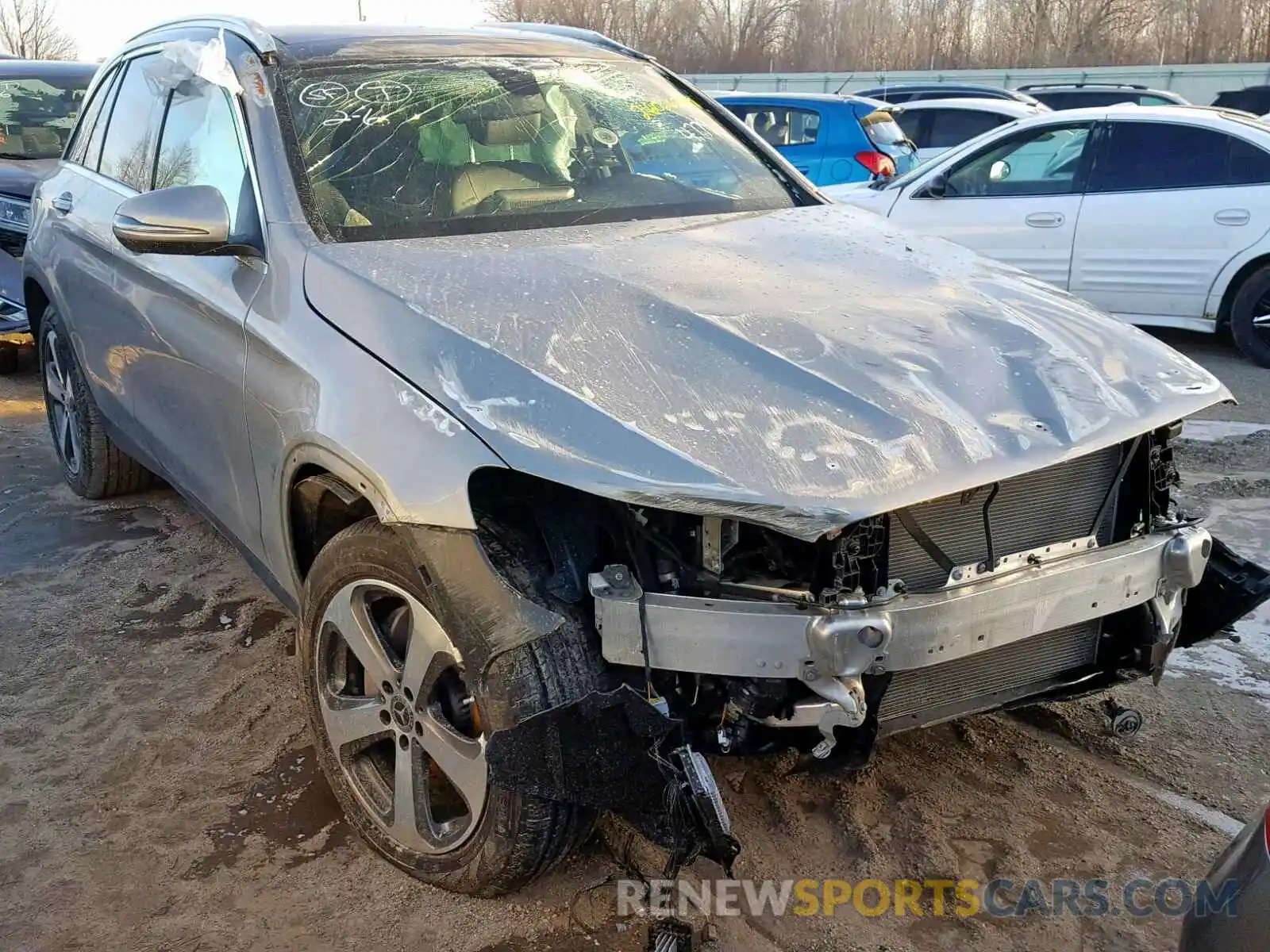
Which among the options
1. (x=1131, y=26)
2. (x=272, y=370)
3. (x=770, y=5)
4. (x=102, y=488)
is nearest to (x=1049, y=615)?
(x=272, y=370)

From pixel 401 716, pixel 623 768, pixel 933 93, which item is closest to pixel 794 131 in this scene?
pixel 401 716

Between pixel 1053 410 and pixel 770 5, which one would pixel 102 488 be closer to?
pixel 1053 410

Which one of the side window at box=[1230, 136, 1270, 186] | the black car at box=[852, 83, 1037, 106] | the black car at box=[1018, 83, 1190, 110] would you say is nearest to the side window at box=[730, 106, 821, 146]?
the side window at box=[1230, 136, 1270, 186]

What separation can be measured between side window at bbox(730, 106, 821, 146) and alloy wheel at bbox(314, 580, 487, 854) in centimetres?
874

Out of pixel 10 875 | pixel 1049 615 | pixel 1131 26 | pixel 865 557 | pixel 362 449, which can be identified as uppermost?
pixel 1131 26

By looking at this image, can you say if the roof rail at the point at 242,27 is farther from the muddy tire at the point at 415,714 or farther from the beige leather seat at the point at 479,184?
the muddy tire at the point at 415,714

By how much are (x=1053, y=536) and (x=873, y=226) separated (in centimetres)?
126

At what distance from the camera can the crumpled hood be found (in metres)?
2.02

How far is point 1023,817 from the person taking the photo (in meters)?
2.72

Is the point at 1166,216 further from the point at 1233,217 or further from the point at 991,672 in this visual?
the point at 991,672

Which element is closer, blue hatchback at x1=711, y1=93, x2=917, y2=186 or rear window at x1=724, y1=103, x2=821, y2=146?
blue hatchback at x1=711, y1=93, x2=917, y2=186

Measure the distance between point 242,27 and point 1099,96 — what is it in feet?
49.2

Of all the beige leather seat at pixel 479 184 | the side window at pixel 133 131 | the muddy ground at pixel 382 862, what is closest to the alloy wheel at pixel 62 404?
the side window at pixel 133 131

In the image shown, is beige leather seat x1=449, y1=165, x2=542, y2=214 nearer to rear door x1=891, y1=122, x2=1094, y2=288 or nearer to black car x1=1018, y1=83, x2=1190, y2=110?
rear door x1=891, y1=122, x2=1094, y2=288
